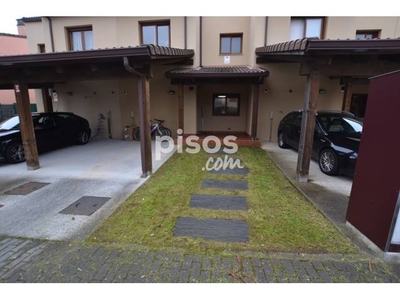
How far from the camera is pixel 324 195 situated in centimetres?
Answer: 465

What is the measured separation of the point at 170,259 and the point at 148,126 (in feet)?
12.0

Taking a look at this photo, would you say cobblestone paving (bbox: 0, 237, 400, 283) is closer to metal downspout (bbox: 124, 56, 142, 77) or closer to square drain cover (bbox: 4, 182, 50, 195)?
square drain cover (bbox: 4, 182, 50, 195)

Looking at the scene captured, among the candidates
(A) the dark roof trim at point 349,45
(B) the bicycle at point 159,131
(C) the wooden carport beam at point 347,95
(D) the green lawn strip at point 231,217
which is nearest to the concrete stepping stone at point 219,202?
(D) the green lawn strip at point 231,217

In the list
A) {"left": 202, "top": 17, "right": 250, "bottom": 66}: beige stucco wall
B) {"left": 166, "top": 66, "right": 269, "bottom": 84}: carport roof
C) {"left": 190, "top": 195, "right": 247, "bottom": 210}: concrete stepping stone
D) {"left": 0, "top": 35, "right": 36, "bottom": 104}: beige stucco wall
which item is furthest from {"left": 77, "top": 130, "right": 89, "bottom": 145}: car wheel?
{"left": 0, "top": 35, "right": 36, "bottom": 104}: beige stucco wall

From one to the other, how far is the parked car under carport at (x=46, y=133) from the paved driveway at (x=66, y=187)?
0.35 m

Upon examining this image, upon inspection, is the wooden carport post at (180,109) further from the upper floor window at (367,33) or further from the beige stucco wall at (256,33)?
the upper floor window at (367,33)

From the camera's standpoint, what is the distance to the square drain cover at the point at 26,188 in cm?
489

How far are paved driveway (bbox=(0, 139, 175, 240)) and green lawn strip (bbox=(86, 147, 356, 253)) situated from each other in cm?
42

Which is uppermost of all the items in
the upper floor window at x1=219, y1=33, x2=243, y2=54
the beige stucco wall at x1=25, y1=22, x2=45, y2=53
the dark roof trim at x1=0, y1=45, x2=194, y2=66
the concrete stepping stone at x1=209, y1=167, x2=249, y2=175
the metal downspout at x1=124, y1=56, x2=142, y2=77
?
the beige stucco wall at x1=25, y1=22, x2=45, y2=53

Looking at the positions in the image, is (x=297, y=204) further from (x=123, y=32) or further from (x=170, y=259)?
(x=123, y=32)

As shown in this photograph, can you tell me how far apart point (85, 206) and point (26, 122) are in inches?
145

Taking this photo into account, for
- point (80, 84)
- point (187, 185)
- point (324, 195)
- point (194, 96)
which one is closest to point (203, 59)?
point (194, 96)

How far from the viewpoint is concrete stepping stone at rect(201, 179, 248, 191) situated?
5137 mm

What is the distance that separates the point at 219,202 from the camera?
4.37m
